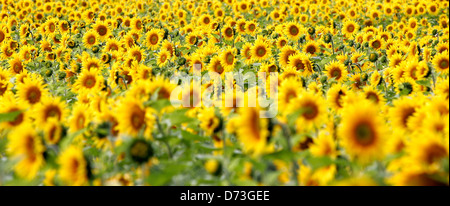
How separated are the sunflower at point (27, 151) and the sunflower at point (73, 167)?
0.44ft

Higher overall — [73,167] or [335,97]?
[335,97]

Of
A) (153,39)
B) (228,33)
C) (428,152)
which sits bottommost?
(428,152)

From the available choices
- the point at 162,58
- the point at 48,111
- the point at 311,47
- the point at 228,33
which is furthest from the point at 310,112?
the point at 228,33

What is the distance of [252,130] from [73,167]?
1.01 metres

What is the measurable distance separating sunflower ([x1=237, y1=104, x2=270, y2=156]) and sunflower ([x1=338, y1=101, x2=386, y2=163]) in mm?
409

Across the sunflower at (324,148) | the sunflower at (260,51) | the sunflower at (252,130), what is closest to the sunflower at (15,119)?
the sunflower at (252,130)

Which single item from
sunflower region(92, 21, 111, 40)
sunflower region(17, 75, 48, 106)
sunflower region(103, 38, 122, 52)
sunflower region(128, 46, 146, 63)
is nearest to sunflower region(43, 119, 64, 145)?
sunflower region(17, 75, 48, 106)

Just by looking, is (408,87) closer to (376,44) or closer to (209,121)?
(209,121)

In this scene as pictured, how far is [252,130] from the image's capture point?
196 centimetres

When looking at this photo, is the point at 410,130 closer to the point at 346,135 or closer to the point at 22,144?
Answer: the point at 346,135

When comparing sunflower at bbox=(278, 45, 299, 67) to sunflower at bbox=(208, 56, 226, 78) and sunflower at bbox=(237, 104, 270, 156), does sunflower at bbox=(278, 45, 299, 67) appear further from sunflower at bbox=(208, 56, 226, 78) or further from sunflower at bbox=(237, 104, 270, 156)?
sunflower at bbox=(237, 104, 270, 156)
